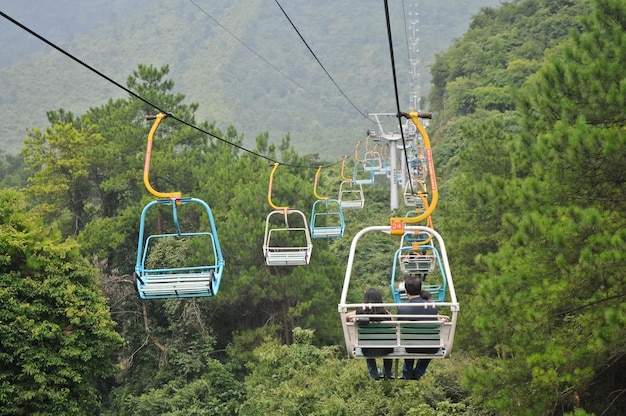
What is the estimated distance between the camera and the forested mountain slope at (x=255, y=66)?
312ft

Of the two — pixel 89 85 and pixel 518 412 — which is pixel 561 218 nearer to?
pixel 518 412

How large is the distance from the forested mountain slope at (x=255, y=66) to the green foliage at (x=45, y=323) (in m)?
65.1

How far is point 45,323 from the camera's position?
44.6ft

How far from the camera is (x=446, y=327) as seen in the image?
5.62 metres

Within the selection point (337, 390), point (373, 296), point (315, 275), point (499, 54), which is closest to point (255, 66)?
point (499, 54)

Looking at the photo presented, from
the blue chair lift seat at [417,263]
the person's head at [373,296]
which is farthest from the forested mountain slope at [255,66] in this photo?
the person's head at [373,296]

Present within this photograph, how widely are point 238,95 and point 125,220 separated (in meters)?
80.6

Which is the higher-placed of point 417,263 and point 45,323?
point 417,263

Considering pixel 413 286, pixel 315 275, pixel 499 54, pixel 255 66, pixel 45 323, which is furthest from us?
pixel 255 66

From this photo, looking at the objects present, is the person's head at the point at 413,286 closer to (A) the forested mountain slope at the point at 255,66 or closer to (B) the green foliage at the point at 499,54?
(B) the green foliage at the point at 499,54

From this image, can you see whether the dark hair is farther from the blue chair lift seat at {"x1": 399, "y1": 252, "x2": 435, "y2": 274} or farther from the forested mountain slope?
the forested mountain slope

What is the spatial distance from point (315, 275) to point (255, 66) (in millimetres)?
102342

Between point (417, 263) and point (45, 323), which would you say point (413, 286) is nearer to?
point (417, 263)

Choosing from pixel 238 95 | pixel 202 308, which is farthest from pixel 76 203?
pixel 238 95
